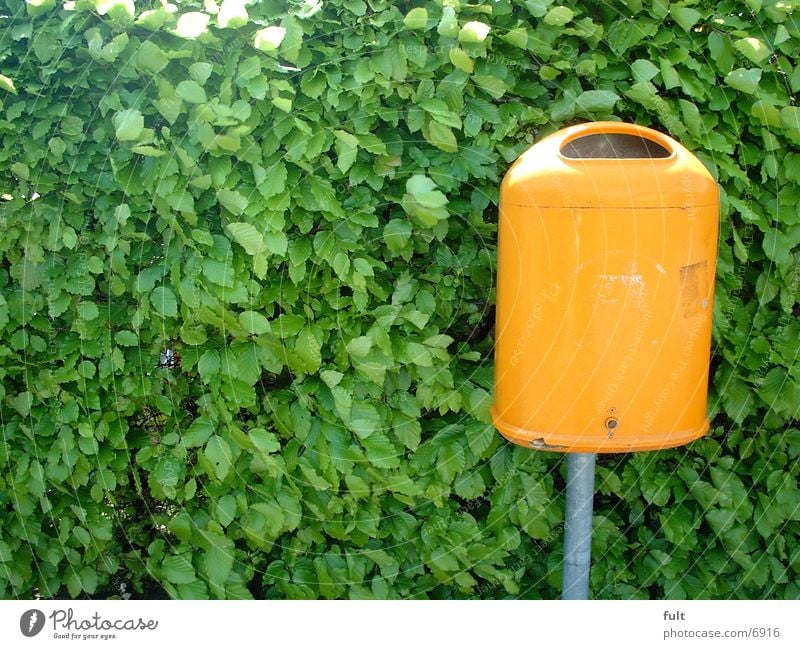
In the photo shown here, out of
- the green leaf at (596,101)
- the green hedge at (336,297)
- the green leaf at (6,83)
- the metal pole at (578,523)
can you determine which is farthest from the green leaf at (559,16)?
the green leaf at (6,83)

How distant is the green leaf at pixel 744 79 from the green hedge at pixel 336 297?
3cm

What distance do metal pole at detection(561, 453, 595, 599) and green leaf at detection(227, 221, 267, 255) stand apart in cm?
100

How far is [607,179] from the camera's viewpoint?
1.96 m

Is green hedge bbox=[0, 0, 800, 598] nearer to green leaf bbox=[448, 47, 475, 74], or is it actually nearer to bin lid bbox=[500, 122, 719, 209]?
green leaf bbox=[448, 47, 475, 74]

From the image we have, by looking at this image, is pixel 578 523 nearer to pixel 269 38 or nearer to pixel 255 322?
pixel 255 322

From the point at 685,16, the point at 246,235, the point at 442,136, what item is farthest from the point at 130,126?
the point at 685,16

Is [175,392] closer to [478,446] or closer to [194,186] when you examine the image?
[194,186]

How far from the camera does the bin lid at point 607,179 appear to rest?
6.44 feet

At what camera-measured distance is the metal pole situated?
89.7 inches

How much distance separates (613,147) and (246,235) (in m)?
0.99

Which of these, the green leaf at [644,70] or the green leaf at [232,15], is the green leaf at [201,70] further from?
the green leaf at [644,70]

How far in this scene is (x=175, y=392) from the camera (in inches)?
96.7
